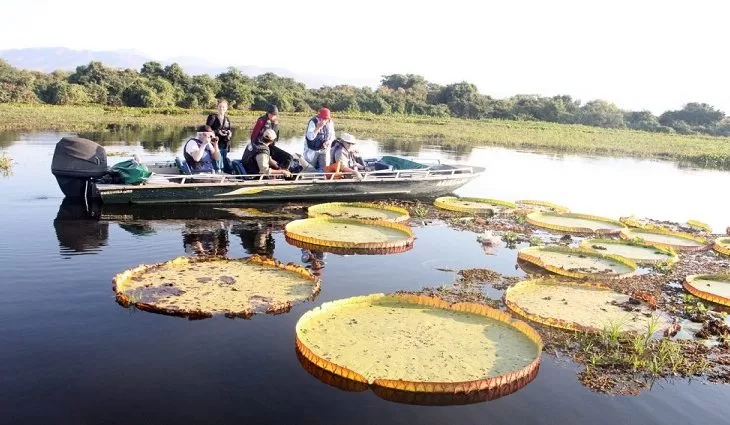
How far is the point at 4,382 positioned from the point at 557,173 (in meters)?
20.1

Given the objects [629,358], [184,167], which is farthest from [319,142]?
[629,358]

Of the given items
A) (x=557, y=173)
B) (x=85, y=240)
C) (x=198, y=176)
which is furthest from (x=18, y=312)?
(x=557, y=173)

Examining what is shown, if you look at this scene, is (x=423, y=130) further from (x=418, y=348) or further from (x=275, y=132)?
(x=418, y=348)

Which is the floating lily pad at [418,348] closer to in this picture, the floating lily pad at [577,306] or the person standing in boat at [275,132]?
the floating lily pad at [577,306]

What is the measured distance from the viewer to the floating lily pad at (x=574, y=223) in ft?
37.8

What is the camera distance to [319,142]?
1295cm

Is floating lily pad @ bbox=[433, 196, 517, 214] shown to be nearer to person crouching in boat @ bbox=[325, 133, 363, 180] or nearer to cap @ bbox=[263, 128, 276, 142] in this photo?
person crouching in boat @ bbox=[325, 133, 363, 180]

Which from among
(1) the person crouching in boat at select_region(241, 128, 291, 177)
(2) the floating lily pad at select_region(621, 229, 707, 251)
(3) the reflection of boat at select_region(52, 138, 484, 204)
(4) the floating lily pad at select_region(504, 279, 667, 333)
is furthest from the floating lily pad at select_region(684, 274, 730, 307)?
(1) the person crouching in boat at select_region(241, 128, 291, 177)

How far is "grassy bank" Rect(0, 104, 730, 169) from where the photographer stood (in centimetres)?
3091

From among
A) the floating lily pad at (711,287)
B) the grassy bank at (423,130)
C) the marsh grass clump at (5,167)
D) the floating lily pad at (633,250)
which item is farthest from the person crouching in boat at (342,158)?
the grassy bank at (423,130)

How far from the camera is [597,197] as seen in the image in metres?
17.1

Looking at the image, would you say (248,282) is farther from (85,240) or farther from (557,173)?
(557,173)

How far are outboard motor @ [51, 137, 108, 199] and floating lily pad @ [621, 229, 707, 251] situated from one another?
932 centimetres

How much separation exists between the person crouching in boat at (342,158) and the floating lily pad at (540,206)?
12.5 feet
